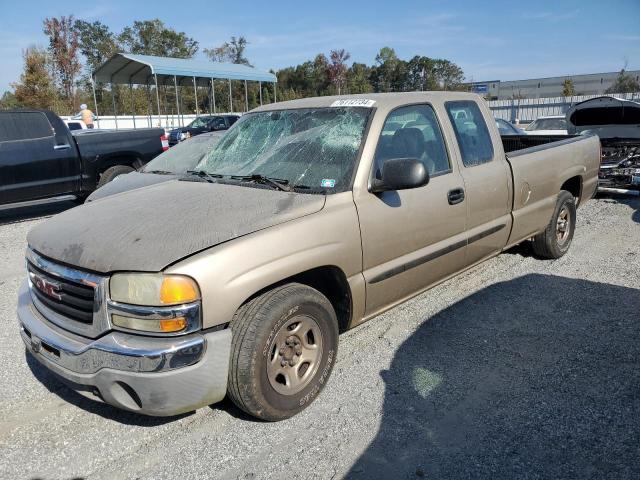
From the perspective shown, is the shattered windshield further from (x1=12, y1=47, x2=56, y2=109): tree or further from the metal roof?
(x1=12, y1=47, x2=56, y2=109): tree

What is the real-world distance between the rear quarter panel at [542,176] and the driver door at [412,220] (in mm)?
992

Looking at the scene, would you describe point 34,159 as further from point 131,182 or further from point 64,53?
point 64,53

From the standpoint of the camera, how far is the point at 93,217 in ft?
9.95

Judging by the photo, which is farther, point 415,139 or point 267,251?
point 415,139

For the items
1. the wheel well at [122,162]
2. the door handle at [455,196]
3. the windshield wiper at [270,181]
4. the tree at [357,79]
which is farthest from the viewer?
the tree at [357,79]

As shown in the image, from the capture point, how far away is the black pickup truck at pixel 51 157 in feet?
26.9

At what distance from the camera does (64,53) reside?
34500 mm

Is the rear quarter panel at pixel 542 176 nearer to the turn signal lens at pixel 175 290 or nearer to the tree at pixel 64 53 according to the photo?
the turn signal lens at pixel 175 290

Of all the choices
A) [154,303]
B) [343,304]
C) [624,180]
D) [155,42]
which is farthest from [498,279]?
[155,42]

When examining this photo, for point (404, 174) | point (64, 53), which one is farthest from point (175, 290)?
point (64, 53)

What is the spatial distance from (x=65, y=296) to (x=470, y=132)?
3306 millimetres

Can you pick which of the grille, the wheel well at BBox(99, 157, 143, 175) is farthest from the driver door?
the wheel well at BBox(99, 157, 143, 175)

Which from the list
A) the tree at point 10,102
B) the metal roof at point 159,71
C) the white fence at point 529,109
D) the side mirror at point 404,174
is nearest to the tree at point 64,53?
the tree at point 10,102

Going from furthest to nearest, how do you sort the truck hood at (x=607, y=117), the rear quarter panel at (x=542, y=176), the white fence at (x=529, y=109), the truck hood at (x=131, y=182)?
1. the white fence at (x=529, y=109)
2. the truck hood at (x=607, y=117)
3. the truck hood at (x=131, y=182)
4. the rear quarter panel at (x=542, y=176)
